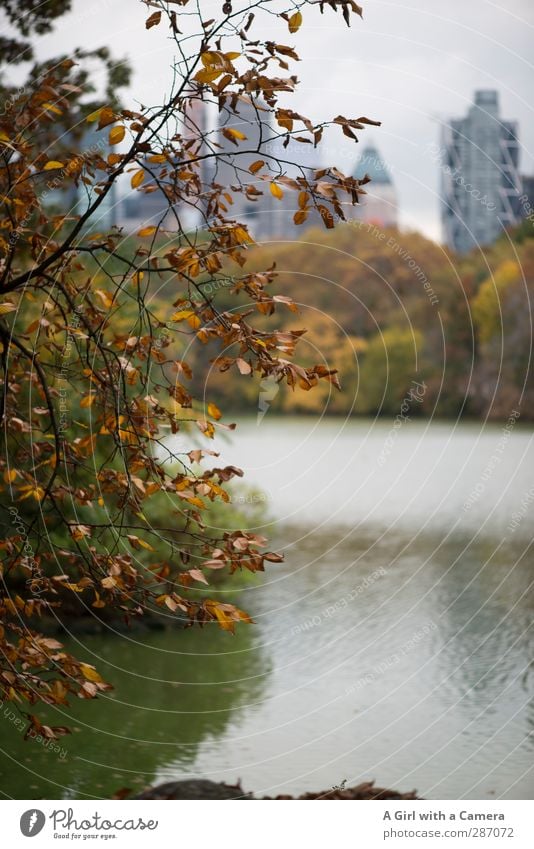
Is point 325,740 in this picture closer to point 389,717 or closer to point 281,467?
point 389,717

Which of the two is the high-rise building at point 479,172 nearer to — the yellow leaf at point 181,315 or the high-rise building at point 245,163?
the high-rise building at point 245,163

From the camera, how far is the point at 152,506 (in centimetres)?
520

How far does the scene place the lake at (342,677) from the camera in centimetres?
334

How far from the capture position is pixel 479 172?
1349 cm

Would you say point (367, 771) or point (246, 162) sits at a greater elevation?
point (246, 162)

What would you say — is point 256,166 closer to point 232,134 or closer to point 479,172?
point 232,134

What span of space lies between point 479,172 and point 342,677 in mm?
10261

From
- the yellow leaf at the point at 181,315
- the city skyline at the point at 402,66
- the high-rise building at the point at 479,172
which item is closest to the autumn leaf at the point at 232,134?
the yellow leaf at the point at 181,315

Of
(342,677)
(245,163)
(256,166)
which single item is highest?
(245,163)

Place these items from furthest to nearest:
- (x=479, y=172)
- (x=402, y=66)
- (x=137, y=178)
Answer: (x=479, y=172) → (x=402, y=66) → (x=137, y=178)

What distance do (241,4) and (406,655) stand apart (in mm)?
2657

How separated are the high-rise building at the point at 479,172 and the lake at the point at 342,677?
363 centimetres

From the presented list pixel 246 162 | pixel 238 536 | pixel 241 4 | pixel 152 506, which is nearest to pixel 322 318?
pixel 246 162
